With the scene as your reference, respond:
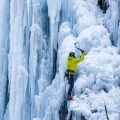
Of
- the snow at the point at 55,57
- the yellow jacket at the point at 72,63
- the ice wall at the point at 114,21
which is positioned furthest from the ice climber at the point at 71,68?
the ice wall at the point at 114,21

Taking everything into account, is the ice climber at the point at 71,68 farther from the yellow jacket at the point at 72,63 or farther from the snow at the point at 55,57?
the snow at the point at 55,57

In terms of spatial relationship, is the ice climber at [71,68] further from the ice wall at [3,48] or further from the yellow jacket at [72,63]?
the ice wall at [3,48]

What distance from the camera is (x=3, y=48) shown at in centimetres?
1914

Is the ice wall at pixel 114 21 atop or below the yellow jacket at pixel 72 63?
atop

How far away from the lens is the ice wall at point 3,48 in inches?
748

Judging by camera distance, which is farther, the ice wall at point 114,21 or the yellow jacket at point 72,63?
the ice wall at point 114,21

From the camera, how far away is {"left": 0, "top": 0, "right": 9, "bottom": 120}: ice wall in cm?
1900

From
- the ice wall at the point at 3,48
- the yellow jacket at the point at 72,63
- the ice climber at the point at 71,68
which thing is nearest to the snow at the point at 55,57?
the ice wall at the point at 3,48

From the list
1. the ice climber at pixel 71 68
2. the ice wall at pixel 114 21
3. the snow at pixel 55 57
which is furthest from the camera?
the ice wall at pixel 114 21

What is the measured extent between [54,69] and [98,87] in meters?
3.01

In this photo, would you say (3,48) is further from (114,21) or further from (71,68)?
(71,68)

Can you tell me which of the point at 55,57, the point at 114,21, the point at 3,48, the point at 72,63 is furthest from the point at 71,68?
the point at 3,48

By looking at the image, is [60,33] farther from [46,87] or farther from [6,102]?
[6,102]

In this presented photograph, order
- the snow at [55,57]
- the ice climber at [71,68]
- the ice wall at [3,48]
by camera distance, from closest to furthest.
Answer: the snow at [55,57]
the ice climber at [71,68]
the ice wall at [3,48]
